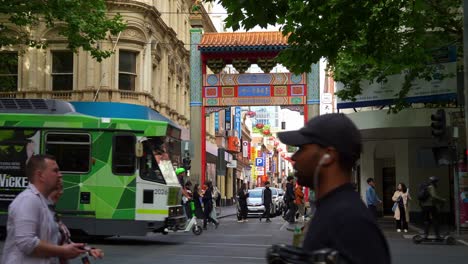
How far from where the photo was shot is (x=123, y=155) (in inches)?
677

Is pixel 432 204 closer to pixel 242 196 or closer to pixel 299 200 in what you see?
pixel 299 200

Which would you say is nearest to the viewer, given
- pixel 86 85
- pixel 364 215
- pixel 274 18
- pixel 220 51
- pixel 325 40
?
pixel 364 215

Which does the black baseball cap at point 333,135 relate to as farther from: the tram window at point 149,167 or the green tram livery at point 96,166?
the tram window at point 149,167

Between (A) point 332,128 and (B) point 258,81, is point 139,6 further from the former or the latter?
(A) point 332,128

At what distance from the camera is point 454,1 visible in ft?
55.7

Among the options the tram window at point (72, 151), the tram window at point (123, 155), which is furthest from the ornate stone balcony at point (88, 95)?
the tram window at point (123, 155)

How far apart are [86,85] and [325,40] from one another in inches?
870

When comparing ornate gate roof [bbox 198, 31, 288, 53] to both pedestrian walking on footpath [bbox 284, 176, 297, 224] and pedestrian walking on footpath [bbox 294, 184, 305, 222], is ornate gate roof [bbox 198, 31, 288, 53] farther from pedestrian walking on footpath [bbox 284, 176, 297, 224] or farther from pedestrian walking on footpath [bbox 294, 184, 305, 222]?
pedestrian walking on footpath [bbox 294, 184, 305, 222]

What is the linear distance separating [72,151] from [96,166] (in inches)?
30.3

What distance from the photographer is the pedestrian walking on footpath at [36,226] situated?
449cm

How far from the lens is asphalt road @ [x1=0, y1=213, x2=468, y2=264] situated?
13789 mm

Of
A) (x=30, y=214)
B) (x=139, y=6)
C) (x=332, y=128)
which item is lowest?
(x=30, y=214)

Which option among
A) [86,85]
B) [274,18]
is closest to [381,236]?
[274,18]

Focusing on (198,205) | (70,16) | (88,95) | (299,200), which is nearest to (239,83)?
(88,95)
